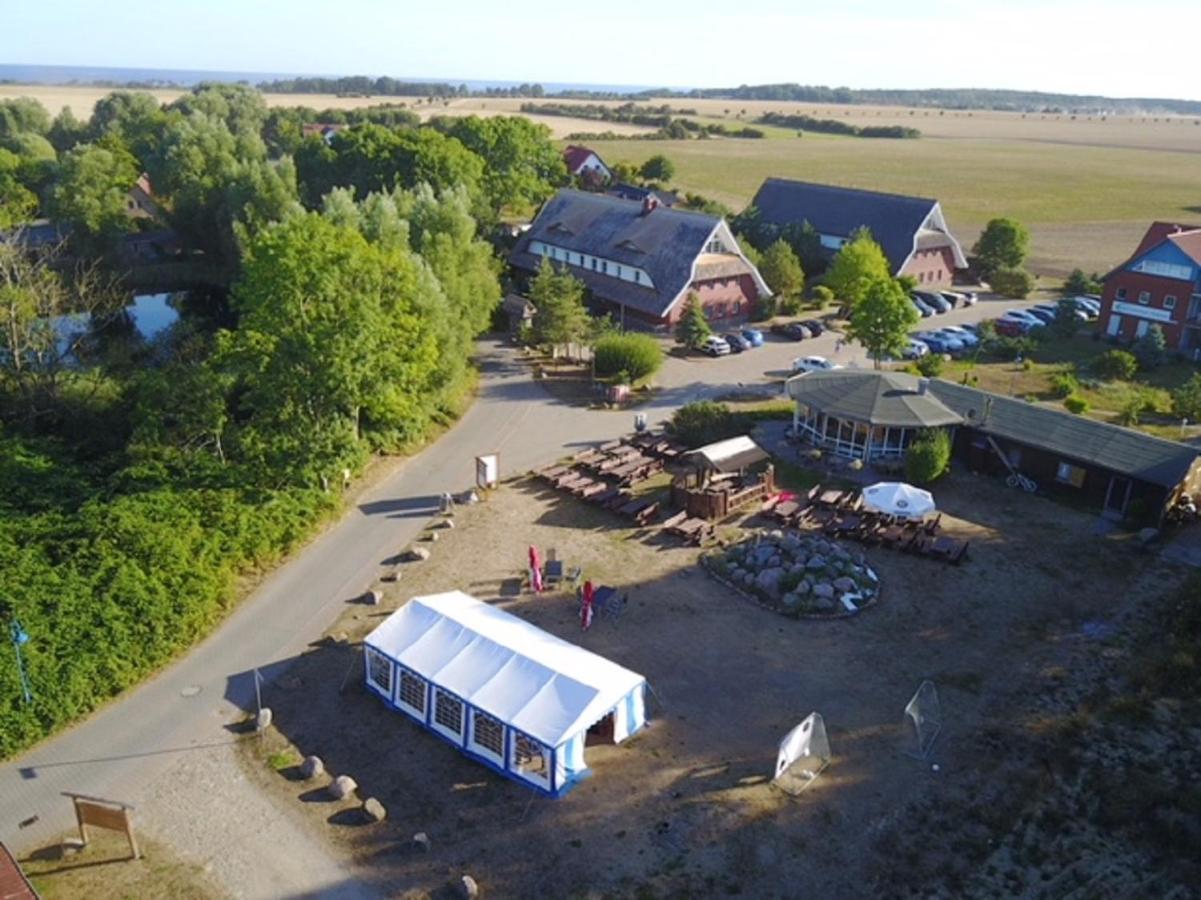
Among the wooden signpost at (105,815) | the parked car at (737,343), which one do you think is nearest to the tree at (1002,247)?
the parked car at (737,343)

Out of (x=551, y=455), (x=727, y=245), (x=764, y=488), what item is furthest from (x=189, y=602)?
(x=727, y=245)

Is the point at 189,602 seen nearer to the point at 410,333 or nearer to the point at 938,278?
the point at 410,333

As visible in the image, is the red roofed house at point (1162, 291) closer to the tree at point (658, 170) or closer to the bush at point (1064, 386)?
the bush at point (1064, 386)

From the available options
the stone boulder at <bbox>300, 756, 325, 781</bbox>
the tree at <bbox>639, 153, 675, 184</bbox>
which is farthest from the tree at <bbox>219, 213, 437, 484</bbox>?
the tree at <bbox>639, 153, 675, 184</bbox>

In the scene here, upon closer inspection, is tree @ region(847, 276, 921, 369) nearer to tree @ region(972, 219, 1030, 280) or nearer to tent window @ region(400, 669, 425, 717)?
tree @ region(972, 219, 1030, 280)

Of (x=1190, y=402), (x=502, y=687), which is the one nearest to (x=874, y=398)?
(x=1190, y=402)

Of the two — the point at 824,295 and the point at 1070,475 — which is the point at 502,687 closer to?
the point at 1070,475
